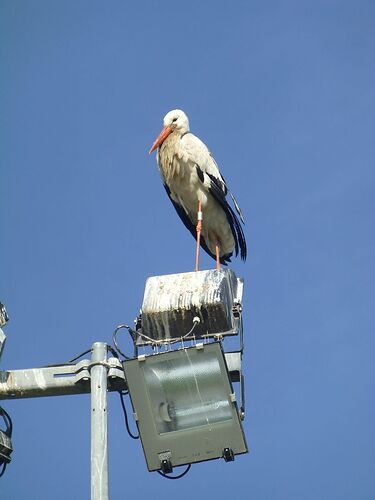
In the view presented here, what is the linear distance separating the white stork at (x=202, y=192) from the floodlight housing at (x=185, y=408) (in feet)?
22.7

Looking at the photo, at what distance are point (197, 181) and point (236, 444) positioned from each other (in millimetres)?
7331

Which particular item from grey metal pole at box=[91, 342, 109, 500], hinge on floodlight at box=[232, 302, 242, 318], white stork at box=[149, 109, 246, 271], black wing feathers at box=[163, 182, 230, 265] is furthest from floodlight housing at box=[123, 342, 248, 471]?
black wing feathers at box=[163, 182, 230, 265]

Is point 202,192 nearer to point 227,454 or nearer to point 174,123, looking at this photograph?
point 174,123

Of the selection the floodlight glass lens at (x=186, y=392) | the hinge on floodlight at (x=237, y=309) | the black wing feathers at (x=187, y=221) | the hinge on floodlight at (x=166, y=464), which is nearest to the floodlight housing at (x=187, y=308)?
the hinge on floodlight at (x=237, y=309)

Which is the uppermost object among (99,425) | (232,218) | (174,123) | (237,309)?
(174,123)

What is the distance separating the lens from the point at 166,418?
5.30m

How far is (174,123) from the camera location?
13.1 m

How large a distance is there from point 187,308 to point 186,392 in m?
1.17

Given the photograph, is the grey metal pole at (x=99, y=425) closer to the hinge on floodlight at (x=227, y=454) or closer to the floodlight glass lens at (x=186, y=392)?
the floodlight glass lens at (x=186, y=392)

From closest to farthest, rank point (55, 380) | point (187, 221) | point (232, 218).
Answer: point (55, 380) → point (232, 218) → point (187, 221)

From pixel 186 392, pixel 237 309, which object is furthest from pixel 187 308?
pixel 186 392

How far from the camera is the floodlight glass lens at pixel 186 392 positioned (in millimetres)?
5250

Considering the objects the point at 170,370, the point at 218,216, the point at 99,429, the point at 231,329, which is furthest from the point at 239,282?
the point at 218,216

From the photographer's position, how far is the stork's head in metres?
12.9
